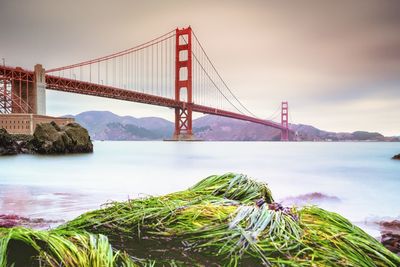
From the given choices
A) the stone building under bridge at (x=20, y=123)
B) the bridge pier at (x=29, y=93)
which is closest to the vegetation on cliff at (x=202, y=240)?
the stone building under bridge at (x=20, y=123)

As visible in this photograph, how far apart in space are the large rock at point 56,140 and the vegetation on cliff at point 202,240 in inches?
681

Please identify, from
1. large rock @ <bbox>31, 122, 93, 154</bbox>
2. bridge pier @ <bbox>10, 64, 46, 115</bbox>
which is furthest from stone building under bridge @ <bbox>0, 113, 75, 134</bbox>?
large rock @ <bbox>31, 122, 93, 154</bbox>

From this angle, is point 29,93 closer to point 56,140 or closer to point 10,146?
point 10,146

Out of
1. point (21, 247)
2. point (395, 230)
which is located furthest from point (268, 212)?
point (395, 230)

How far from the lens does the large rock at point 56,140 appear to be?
56.9 feet

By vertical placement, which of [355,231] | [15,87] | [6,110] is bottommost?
[355,231]

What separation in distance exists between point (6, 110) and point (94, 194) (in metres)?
32.7

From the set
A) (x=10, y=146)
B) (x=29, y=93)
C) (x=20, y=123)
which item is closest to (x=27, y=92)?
(x=29, y=93)

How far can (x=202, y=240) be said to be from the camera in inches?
48.1

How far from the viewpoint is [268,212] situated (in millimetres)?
1380

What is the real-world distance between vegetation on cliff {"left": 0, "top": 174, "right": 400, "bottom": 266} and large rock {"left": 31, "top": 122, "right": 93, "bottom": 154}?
56.8 feet

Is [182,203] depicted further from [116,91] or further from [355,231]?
[116,91]

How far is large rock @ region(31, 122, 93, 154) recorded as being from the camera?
17.3m

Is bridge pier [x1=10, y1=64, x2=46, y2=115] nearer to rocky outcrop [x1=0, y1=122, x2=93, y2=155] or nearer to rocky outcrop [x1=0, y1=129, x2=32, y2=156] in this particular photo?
rocky outcrop [x1=0, y1=122, x2=93, y2=155]
